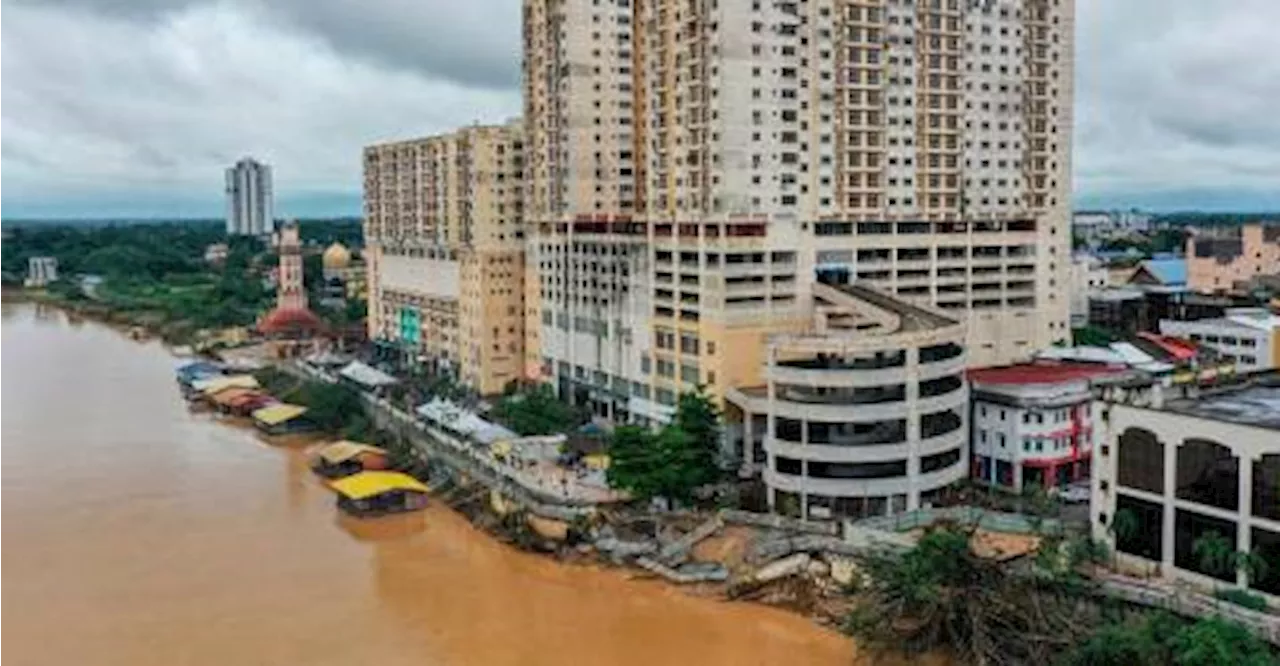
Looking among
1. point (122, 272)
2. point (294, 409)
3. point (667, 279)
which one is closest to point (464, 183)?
point (294, 409)

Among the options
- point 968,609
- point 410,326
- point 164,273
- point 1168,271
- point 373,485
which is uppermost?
point 1168,271

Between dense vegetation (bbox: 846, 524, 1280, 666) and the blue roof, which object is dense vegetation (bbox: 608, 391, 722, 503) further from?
the blue roof

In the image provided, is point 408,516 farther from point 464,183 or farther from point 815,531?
point 464,183

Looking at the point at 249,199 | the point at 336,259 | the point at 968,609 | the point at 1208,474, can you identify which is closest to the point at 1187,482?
the point at 1208,474

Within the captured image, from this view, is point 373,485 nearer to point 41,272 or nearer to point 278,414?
point 278,414

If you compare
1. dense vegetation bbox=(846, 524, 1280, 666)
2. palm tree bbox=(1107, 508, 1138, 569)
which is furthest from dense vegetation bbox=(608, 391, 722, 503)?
palm tree bbox=(1107, 508, 1138, 569)

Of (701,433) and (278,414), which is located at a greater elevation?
(701,433)
